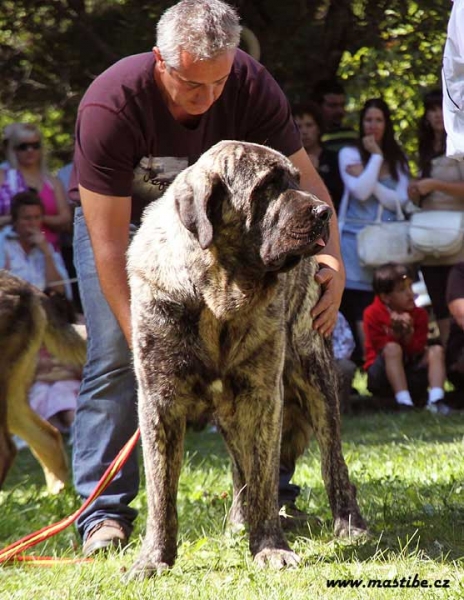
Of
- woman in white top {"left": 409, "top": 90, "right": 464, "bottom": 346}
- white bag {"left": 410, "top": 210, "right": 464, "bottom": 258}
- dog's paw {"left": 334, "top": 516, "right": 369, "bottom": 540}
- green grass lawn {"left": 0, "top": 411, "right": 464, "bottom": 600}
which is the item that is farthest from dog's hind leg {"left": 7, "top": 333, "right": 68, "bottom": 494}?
woman in white top {"left": 409, "top": 90, "right": 464, "bottom": 346}

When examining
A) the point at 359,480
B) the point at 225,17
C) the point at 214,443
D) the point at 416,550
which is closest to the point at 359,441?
the point at 214,443

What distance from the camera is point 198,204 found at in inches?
146

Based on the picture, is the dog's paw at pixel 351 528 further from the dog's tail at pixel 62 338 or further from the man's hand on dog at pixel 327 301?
the dog's tail at pixel 62 338

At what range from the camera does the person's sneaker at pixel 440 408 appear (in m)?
8.80

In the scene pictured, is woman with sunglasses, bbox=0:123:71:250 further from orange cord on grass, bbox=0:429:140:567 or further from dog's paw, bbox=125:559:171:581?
dog's paw, bbox=125:559:171:581

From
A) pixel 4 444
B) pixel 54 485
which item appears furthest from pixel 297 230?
pixel 54 485

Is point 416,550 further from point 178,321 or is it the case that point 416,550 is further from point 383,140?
point 383,140

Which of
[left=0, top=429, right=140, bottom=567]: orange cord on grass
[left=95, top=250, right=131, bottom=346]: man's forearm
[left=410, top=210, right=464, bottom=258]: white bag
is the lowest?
[left=410, top=210, right=464, bottom=258]: white bag

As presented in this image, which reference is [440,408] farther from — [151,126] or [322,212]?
[322,212]

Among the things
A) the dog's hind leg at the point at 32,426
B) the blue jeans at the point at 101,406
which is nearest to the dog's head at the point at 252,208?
the blue jeans at the point at 101,406

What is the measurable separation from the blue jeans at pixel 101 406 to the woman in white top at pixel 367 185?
15.6ft

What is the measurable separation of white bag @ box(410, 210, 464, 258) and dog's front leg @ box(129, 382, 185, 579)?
204 inches

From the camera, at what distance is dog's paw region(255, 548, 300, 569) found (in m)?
3.91

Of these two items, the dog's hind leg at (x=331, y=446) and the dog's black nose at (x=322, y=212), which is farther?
the dog's hind leg at (x=331, y=446)
